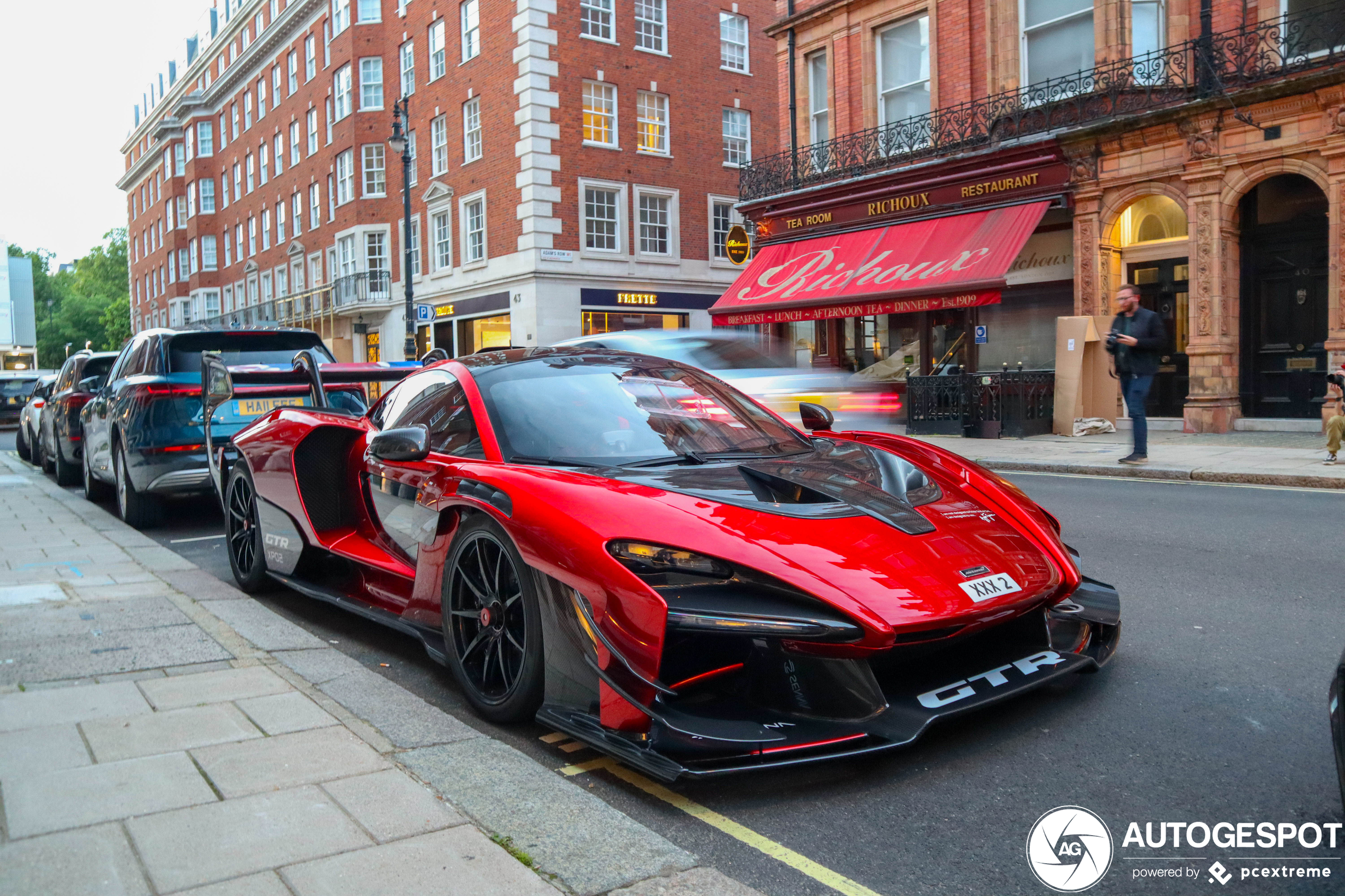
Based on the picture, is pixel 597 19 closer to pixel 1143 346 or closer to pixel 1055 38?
pixel 1055 38

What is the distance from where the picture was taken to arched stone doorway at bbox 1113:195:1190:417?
17.2 metres

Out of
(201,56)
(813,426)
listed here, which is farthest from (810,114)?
(201,56)

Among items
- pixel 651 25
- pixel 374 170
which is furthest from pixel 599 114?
pixel 374 170

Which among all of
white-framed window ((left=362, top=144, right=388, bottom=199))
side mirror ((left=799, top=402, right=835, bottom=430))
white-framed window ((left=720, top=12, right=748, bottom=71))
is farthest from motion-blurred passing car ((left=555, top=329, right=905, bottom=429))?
white-framed window ((left=362, top=144, right=388, bottom=199))

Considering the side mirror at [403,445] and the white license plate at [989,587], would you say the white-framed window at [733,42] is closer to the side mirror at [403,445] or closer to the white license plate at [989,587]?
the side mirror at [403,445]

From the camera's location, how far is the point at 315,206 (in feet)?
146

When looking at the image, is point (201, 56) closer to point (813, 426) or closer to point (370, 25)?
point (370, 25)

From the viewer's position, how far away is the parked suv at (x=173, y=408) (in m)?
8.70

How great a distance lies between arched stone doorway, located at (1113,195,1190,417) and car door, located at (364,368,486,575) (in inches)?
595

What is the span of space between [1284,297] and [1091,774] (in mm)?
15696

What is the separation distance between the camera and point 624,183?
32.5 metres

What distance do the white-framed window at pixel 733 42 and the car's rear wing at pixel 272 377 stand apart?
91.6ft

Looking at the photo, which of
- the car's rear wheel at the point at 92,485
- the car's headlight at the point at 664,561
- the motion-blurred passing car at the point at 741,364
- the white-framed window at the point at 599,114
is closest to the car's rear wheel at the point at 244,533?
the car's headlight at the point at 664,561

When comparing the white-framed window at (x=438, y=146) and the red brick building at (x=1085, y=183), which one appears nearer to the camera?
the red brick building at (x=1085, y=183)
